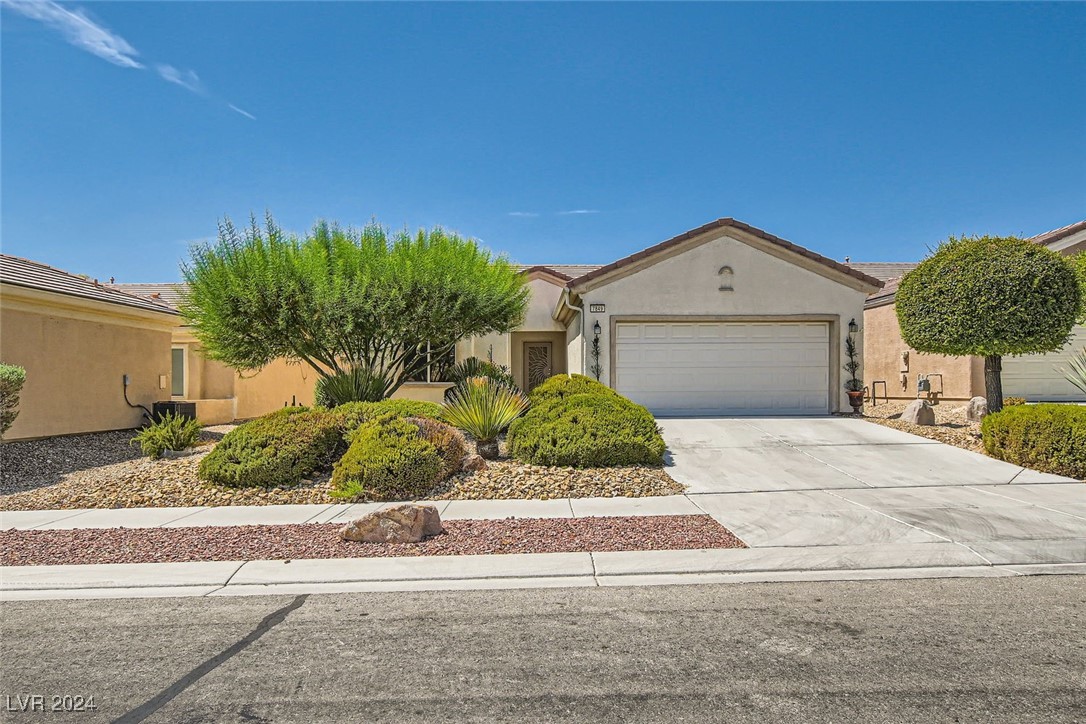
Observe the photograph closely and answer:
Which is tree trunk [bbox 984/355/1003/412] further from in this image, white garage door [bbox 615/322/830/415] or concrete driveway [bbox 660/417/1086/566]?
white garage door [bbox 615/322/830/415]

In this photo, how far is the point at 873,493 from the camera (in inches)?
323

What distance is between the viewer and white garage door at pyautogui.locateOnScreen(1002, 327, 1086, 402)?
16.2 m

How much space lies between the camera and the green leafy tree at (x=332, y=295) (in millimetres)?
10992

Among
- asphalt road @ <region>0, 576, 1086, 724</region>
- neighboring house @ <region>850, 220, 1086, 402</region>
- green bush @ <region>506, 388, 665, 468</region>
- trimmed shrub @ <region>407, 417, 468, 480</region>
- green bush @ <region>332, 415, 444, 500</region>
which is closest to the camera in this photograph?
asphalt road @ <region>0, 576, 1086, 724</region>

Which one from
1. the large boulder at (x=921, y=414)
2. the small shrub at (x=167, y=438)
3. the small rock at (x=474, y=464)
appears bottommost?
the small rock at (x=474, y=464)

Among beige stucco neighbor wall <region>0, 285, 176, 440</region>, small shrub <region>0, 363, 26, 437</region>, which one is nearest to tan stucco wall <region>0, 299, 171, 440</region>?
beige stucco neighbor wall <region>0, 285, 176, 440</region>

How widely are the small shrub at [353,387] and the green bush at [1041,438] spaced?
11029 mm

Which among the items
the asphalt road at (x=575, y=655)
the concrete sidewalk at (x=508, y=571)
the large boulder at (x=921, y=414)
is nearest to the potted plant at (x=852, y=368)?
the large boulder at (x=921, y=414)

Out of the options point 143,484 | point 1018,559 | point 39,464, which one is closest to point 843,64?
point 1018,559

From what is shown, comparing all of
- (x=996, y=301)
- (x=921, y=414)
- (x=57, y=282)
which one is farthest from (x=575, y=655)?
(x=57, y=282)

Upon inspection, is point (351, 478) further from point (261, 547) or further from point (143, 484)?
point (143, 484)

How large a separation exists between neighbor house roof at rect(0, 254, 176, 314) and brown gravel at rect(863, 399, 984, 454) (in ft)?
55.1

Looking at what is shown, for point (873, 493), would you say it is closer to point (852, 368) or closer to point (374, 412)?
point (852, 368)

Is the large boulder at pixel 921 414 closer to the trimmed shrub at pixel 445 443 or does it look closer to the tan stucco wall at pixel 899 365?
the tan stucco wall at pixel 899 365
